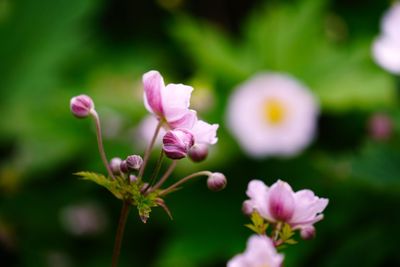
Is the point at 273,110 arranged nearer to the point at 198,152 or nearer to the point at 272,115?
the point at 272,115

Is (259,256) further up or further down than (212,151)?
further down

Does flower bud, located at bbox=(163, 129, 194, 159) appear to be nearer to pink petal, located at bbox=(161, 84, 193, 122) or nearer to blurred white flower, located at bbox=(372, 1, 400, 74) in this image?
pink petal, located at bbox=(161, 84, 193, 122)

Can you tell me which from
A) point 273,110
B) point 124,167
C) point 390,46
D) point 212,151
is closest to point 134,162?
point 124,167

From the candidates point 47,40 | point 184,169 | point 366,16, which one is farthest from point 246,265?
point 366,16

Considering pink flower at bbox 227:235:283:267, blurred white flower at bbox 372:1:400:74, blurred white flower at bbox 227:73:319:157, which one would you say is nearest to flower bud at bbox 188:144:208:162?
pink flower at bbox 227:235:283:267

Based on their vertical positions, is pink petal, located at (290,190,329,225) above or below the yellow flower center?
below

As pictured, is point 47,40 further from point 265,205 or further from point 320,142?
point 265,205

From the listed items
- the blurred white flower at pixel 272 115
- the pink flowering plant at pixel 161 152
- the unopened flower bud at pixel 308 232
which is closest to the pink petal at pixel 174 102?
the pink flowering plant at pixel 161 152
